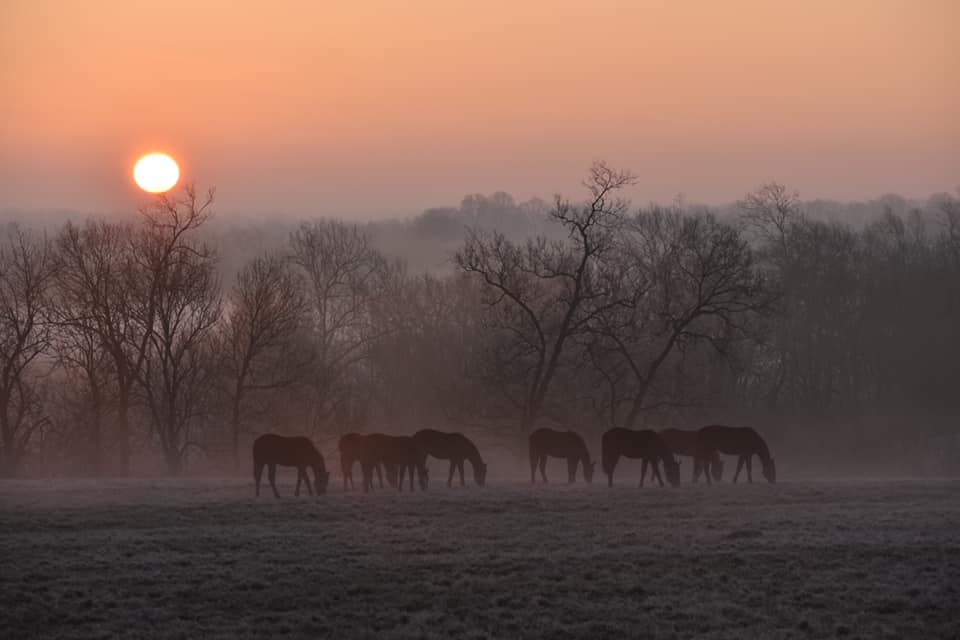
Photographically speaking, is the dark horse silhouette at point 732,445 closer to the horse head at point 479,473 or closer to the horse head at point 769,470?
the horse head at point 769,470

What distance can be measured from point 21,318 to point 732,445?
127 ft

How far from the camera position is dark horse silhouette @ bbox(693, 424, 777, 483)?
122 ft

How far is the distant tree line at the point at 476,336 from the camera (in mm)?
56188

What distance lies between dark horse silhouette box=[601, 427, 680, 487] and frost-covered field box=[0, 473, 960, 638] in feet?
17.3

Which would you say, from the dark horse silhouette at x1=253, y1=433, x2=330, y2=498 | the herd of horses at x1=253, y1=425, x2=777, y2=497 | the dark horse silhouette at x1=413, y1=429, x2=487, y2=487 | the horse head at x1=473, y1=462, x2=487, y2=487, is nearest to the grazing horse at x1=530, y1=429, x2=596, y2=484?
the herd of horses at x1=253, y1=425, x2=777, y2=497

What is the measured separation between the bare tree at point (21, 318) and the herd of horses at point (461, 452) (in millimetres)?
27543

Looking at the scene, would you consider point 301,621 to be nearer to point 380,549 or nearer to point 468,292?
point 380,549

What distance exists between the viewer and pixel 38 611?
62.3 ft

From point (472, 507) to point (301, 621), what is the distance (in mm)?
9798

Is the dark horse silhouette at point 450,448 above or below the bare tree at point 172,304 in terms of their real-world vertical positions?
below

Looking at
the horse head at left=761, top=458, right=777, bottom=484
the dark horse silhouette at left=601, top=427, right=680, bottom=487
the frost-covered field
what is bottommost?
the frost-covered field

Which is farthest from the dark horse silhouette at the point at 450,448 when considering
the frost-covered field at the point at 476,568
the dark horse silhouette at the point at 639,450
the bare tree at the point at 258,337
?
the bare tree at the point at 258,337

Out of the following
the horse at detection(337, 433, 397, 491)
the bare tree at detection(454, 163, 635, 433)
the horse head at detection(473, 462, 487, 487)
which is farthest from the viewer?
the bare tree at detection(454, 163, 635, 433)

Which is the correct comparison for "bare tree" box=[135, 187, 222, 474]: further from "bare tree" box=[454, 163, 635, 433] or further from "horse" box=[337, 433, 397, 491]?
"horse" box=[337, 433, 397, 491]
